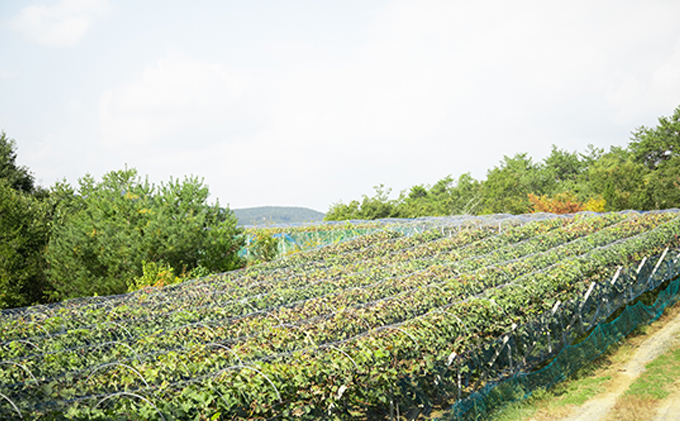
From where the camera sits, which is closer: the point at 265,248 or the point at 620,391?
the point at 620,391

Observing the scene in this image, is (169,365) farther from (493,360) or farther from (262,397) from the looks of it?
(493,360)

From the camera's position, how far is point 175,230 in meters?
12.6

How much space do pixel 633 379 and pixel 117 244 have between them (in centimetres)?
1141

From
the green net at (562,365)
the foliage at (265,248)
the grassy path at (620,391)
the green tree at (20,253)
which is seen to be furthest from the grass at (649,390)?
the green tree at (20,253)

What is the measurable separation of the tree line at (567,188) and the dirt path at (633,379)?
20.8 m

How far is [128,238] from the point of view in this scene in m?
12.3

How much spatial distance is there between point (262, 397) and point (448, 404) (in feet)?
9.06

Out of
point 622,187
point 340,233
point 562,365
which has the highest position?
point 622,187

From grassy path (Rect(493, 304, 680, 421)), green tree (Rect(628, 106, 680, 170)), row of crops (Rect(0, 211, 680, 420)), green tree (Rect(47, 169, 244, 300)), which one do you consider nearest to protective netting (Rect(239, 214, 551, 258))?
green tree (Rect(47, 169, 244, 300))

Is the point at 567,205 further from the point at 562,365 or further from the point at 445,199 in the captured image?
the point at 562,365

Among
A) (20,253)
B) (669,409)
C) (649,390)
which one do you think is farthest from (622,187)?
(20,253)

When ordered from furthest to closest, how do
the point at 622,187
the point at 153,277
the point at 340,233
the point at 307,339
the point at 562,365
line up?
the point at 622,187, the point at 340,233, the point at 153,277, the point at 562,365, the point at 307,339

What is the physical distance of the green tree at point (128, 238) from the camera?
12.5 m

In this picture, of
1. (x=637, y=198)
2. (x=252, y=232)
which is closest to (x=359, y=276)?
(x=252, y=232)
